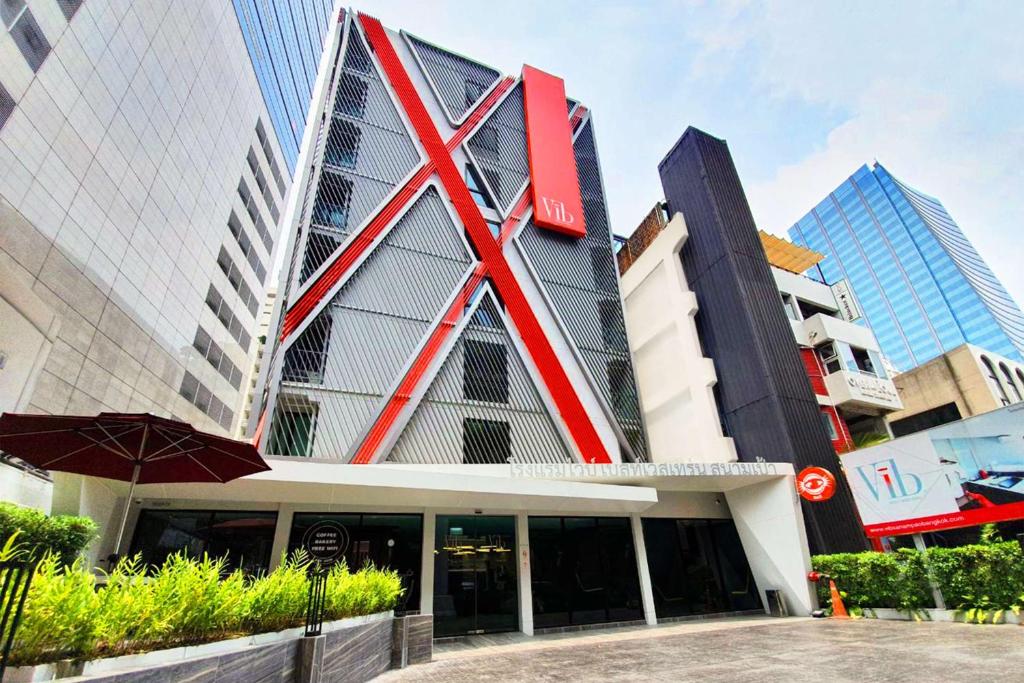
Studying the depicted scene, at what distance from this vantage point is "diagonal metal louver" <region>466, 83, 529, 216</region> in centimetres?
1931

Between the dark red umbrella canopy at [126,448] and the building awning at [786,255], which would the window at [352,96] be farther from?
the building awning at [786,255]

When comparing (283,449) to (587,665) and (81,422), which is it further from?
(587,665)

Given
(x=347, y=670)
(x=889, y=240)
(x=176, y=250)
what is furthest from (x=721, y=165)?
(x=889, y=240)

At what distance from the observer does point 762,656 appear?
7.32 meters

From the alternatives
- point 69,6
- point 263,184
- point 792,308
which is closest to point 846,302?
point 792,308

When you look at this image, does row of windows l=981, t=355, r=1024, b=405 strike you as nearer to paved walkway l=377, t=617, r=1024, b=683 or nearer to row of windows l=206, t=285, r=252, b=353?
paved walkway l=377, t=617, r=1024, b=683

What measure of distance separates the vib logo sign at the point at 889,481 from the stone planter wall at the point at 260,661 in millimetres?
12719

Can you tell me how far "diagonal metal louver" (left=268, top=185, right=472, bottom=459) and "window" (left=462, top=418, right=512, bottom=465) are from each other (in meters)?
2.80

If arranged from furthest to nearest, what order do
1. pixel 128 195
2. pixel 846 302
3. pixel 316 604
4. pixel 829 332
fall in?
pixel 846 302 → pixel 829 332 → pixel 128 195 → pixel 316 604

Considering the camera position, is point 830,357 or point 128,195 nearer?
point 128,195

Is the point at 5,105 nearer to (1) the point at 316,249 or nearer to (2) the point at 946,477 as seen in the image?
(1) the point at 316,249

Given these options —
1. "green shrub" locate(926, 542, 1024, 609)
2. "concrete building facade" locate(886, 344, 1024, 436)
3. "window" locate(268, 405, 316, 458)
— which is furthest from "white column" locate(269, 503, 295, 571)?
"concrete building facade" locate(886, 344, 1024, 436)

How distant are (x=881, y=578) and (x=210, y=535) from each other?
16.1 meters

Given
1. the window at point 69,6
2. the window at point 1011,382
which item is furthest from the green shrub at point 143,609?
the window at point 1011,382
